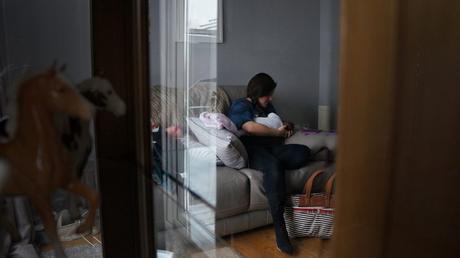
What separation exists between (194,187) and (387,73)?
1.43 feet

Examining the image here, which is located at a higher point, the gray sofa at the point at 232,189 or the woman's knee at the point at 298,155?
the woman's knee at the point at 298,155

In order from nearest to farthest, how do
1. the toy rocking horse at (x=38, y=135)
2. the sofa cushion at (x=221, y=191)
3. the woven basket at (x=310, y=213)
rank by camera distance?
the toy rocking horse at (x=38, y=135), the woven basket at (x=310, y=213), the sofa cushion at (x=221, y=191)

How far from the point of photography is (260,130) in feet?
1.53

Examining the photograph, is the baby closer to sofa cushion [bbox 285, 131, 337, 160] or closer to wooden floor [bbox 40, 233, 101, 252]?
sofa cushion [bbox 285, 131, 337, 160]

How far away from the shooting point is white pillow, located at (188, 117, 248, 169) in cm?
49

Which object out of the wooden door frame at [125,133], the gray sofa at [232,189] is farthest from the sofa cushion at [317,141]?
the wooden door frame at [125,133]

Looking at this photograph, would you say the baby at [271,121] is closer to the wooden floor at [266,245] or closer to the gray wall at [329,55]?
the gray wall at [329,55]

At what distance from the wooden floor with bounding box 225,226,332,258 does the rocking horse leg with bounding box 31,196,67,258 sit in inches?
12.7

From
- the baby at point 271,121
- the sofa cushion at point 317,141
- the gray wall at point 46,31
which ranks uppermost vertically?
the gray wall at point 46,31

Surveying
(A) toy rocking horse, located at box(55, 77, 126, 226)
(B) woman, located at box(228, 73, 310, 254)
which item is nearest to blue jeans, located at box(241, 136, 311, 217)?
(B) woman, located at box(228, 73, 310, 254)

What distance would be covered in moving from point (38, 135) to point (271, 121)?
30 cm

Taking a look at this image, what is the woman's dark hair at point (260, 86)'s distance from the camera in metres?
0.47

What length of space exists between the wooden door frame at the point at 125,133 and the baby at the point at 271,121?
6.2 inches

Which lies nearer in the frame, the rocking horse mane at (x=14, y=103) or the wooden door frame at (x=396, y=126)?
the rocking horse mane at (x=14, y=103)
